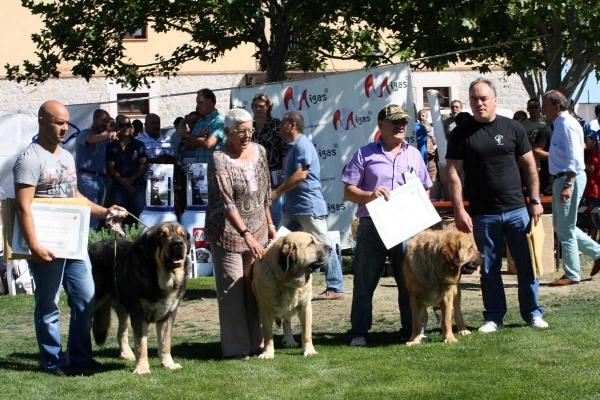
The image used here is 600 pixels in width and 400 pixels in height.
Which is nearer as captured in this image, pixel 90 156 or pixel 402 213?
pixel 402 213

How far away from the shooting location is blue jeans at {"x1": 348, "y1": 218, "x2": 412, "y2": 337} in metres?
7.58

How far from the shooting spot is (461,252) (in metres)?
7.04

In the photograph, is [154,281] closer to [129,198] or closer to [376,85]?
[376,85]

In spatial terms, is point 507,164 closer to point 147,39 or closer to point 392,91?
point 392,91

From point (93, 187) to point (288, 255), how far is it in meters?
6.93

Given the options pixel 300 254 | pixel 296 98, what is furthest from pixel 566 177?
pixel 300 254

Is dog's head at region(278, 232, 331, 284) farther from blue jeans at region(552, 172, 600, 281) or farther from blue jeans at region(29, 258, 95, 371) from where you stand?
blue jeans at region(552, 172, 600, 281)

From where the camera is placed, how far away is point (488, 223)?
762cm

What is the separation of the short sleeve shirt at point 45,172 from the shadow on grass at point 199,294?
170 inches

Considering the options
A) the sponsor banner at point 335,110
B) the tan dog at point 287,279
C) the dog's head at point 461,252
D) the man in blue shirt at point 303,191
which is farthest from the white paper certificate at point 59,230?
the sponsor banner at point 335,110

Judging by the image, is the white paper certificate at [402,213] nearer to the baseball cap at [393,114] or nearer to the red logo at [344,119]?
the baseball cap at [393,114]

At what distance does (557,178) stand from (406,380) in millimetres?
5405

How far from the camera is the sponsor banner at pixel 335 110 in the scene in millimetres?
12469

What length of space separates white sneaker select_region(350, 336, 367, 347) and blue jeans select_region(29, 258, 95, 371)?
220cm
